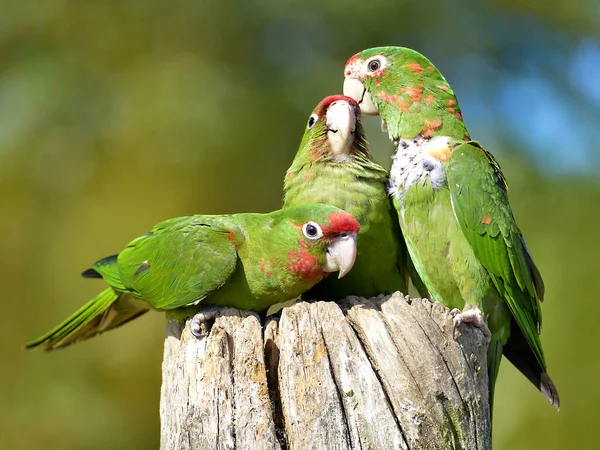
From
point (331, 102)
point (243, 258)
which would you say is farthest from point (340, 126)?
point (243, 258)

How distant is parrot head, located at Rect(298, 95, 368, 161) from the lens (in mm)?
4094

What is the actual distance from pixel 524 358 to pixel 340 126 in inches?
76.1

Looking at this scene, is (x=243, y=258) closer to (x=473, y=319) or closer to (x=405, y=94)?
(x=473, y=319)

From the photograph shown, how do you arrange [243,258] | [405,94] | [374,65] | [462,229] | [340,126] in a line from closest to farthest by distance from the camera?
[243,258]
[462,229]
[340,126]
[405,94]
[374,65]

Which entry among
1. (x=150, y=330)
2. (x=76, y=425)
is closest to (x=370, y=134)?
(x=150, y=330)

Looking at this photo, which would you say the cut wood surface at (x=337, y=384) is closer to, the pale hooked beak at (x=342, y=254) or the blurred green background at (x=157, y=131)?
the pale hooked beak at (x=342, y=254)

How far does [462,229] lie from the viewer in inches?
156

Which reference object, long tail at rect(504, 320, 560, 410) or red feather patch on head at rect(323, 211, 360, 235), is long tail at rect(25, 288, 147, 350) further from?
long tail at rect(504, 320, 560, 410)

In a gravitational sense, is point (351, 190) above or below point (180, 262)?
above

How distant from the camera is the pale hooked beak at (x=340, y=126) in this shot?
4.07m

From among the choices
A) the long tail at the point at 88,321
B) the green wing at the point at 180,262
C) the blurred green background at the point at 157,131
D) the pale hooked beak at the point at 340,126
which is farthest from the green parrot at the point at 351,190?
the blurred green background at the point at 157,131

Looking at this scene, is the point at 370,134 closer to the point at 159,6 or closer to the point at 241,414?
the point at 159,6

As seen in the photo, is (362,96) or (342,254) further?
(362,96)

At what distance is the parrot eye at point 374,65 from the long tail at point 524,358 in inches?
76.9
